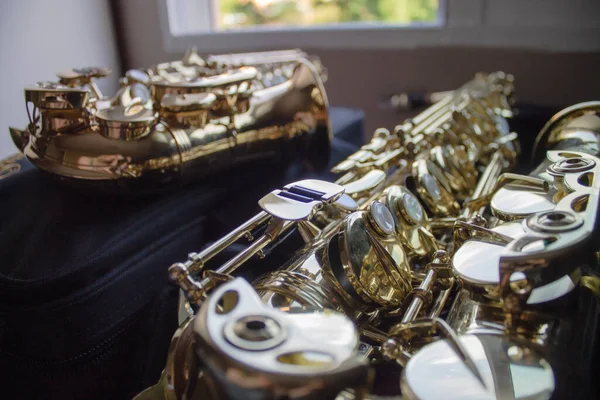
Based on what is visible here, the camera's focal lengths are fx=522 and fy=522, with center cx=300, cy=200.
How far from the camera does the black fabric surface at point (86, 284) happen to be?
0.67 meters

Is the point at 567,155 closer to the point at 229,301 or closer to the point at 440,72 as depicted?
the point at 229,301

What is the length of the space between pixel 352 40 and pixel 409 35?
0.66 feet

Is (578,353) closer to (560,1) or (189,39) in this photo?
(560,1)

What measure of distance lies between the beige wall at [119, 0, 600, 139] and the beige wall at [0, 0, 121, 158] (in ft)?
0.72

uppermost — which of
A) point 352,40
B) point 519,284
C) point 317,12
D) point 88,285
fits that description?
point 317,12

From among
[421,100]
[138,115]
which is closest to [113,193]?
[138,115]

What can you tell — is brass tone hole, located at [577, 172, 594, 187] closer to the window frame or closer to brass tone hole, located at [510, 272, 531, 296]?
brass tone hole, located at [510, 272, 531, 296]

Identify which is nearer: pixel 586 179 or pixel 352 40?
pixel 586 179

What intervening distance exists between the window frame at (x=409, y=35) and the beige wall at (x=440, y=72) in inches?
0.9

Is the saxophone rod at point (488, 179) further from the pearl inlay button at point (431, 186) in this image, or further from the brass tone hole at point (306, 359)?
the brass tone hole at point (306, 359)

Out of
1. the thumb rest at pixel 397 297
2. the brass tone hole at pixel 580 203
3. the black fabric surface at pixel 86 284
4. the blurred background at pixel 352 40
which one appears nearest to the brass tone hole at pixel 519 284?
the thumb rest at pixel 397 297

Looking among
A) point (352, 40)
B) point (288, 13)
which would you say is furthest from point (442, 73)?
point (288, 13)

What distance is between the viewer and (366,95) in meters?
1.82

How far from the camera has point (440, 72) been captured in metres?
1.67
